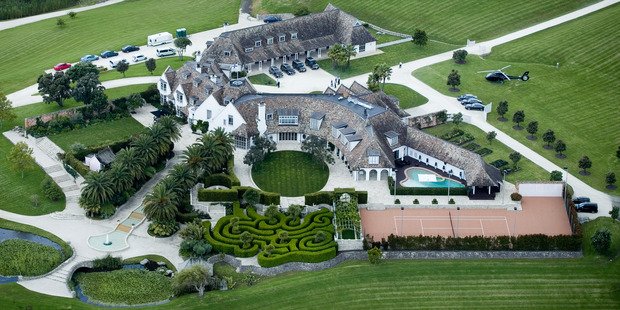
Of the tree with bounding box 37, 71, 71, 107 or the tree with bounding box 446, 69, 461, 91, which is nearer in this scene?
the tree with bounding box 37, 71, 71, 107

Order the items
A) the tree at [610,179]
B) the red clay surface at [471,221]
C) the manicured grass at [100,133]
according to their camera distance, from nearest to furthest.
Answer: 1. the red clay surface at [471,221]
2. the tree at [610,179]
3. the manicured grass at [100,133]

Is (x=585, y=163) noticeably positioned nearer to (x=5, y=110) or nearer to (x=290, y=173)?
(x=290, y=173)

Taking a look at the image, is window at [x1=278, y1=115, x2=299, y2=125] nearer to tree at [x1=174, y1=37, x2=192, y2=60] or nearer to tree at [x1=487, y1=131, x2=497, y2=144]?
tree at [x1=487, y1=131, x2=497, y2=144]

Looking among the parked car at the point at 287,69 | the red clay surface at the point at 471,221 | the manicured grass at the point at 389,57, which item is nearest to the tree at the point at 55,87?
the parked car at the point at 287,69

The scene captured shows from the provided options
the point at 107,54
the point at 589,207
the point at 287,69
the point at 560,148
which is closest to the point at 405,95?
the point at 287,69

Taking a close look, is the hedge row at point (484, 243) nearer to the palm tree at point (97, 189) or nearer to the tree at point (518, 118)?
the tree at point (518, 118)

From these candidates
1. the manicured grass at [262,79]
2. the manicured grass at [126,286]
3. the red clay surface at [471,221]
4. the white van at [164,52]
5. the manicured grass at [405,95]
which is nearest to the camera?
the manicured grass at [126,286]

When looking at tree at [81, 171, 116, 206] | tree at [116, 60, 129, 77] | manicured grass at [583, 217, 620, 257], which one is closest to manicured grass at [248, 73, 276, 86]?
tree at [116, 60, 129, 77]
